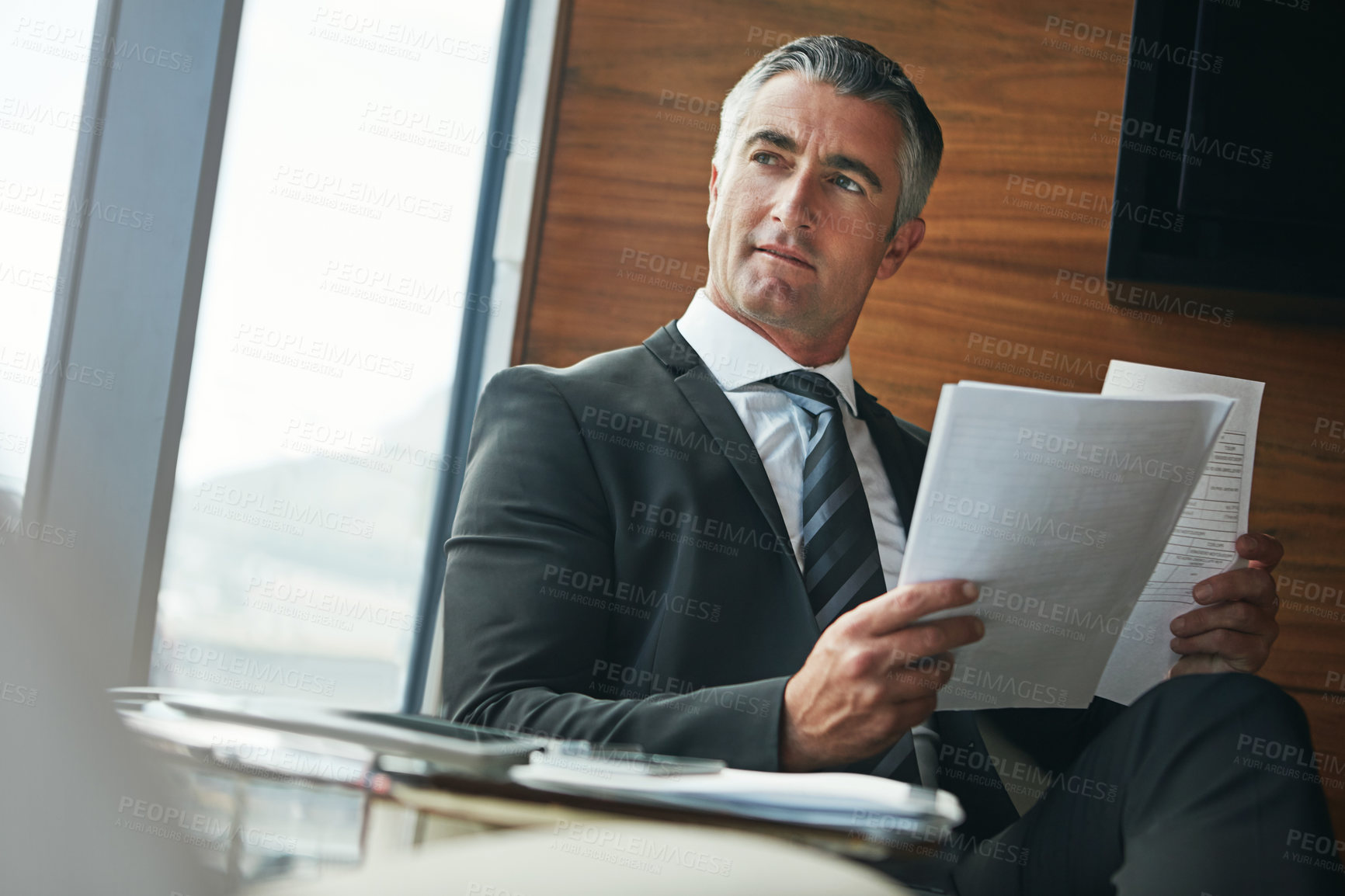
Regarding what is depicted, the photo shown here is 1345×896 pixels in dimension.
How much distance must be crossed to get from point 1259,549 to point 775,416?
24.3 inches

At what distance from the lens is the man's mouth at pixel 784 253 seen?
1430 mm

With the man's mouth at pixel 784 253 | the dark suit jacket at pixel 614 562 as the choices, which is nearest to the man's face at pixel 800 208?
the man's mouth at pixel 784 253

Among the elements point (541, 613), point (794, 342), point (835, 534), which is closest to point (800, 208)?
point (794, 342)

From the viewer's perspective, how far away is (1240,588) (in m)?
1.15

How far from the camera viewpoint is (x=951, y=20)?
6.10 feet

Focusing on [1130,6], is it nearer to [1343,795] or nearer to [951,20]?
[951,20]

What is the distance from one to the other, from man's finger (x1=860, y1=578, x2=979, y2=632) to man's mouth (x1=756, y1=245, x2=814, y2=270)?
728 mm

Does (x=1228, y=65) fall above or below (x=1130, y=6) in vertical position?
below

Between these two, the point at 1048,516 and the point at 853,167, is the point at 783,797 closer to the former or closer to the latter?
the point at 1048,516

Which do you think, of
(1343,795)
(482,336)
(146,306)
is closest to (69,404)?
(146,306)

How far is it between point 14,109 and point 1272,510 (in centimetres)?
206

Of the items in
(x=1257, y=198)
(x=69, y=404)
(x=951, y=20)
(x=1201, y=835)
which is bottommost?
(x=1201, y=835)

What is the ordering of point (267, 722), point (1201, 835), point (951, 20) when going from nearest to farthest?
point (267, 722) → point (1201, 835) → point (951, 20)

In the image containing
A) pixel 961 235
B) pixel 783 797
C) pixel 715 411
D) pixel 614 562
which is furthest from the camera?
pixel 961 235
